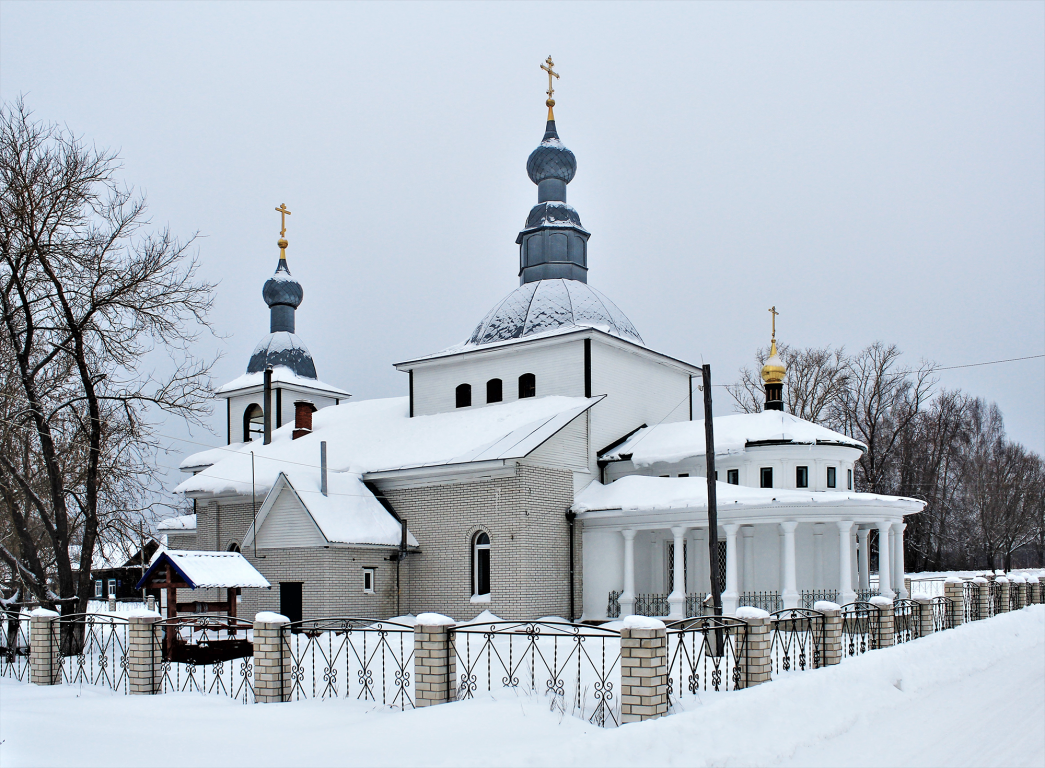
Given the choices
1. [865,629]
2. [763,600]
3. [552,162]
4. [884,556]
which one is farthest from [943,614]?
[552,162]

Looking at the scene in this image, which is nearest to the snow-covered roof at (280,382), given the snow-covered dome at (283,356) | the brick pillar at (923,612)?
the snow-covered dome at (283,356)

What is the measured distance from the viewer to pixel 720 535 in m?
20.5

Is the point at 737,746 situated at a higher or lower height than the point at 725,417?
lower

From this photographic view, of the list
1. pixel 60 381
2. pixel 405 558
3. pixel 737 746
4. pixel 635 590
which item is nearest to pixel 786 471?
pixel 635 590

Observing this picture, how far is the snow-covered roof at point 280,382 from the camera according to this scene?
30688 mm

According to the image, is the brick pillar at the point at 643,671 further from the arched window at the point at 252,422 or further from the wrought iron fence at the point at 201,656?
the arched window at the point at 252,422

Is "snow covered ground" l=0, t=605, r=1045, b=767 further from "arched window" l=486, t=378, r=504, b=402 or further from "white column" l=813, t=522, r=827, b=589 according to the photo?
"arched window" l=486, t=378, r=504, b=402

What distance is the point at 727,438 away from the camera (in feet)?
67.7

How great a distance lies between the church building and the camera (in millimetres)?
19266

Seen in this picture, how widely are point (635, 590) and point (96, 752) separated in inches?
566

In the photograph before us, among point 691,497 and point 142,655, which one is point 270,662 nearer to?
point 142,655

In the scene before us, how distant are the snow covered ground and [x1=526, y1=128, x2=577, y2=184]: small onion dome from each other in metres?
17.7

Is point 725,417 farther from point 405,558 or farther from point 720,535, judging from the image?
point 405,558

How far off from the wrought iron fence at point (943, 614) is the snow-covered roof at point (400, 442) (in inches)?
310
